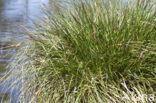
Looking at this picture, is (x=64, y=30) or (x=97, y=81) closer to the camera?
(x=97, y=81)

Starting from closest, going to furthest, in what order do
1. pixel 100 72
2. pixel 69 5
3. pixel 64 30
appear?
pixel 100 72, pixel 64 30, pixel 69 5

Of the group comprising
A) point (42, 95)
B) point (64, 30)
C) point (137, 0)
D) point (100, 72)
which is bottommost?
point (42, 95)

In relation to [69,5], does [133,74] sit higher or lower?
lower

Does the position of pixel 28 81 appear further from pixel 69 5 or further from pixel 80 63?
pixel 69 5

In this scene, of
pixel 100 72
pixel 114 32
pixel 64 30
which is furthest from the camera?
pixel 64 30

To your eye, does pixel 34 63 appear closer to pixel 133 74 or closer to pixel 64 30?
pixel 64 30

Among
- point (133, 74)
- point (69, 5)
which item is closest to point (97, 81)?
point (133, 74)
